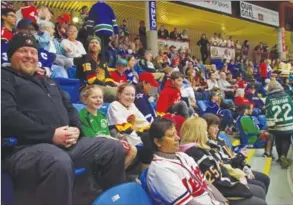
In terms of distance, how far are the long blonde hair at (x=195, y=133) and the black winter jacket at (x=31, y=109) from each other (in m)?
0.74

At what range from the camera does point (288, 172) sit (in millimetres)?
4297

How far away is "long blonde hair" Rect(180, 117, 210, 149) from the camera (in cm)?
246

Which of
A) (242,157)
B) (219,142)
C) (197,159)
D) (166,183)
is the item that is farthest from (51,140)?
(242,157)

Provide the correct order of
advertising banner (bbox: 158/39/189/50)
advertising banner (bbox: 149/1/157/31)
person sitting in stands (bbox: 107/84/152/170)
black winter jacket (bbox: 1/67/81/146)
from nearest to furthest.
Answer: black winter jacket (bbox: 1/67/81/146), person sitting in stands (bbox: 107/84/152/170), advertising banner (bbox: 149/1/157/31), advertising banner (bbox: 158/39/189/50)

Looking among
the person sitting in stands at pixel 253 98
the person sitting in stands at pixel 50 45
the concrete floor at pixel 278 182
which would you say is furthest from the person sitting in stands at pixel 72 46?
the person sitting in stands at pixel 253 98

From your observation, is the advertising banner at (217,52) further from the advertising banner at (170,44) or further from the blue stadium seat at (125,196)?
the blue stadium seat at (125,196)

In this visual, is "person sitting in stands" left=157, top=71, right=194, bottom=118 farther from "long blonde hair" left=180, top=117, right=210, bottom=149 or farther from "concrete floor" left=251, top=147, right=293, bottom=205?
"long blonde hair" left=180, top=117, right=210, bottom=149

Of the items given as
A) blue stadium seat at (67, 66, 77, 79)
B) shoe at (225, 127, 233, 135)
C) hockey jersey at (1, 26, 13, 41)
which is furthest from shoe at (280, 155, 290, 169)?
hockey jersey at (1, 26, 13, 41)

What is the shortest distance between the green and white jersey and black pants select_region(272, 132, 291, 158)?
6cm

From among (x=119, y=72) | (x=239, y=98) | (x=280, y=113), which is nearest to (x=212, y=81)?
(x=239, y=98)

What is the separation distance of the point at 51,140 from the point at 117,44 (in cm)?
560

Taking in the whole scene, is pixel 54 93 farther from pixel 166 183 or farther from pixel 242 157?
pixel 242 157

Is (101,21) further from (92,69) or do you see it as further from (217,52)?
(217,52)

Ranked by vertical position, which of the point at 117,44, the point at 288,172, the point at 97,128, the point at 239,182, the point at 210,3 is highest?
the point at 210,3
